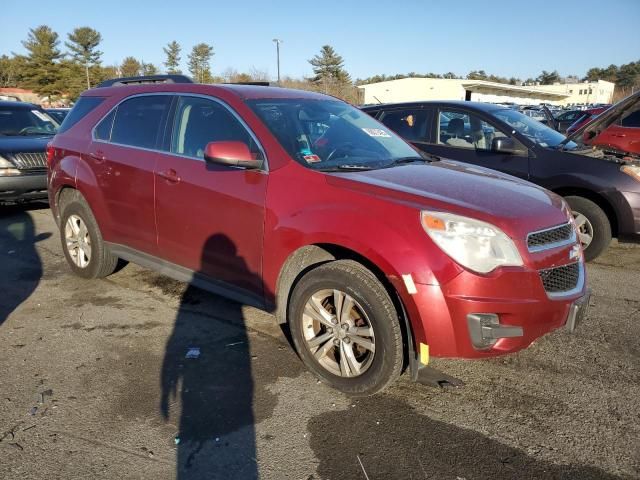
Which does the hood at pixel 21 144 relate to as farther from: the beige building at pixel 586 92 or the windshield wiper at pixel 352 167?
the beige building at pixel 586 92

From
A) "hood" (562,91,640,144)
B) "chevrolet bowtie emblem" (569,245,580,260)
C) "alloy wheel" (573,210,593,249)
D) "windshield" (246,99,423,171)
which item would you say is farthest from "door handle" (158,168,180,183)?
"hood" (562,91,640,144)

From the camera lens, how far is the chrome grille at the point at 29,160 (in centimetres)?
792

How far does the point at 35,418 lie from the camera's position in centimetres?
282

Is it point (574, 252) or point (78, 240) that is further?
point (78, 240)

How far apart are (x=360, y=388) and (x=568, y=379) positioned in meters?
1.38

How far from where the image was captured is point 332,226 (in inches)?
117

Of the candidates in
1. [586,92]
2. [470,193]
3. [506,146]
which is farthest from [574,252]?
[586,92]

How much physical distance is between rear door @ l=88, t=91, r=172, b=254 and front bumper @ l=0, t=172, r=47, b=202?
4011 millimetres

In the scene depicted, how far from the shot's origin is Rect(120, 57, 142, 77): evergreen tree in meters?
73.3

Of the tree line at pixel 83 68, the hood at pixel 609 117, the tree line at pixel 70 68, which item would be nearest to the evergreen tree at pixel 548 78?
the tree line at pixel 83 68

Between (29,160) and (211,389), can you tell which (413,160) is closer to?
(211,389)

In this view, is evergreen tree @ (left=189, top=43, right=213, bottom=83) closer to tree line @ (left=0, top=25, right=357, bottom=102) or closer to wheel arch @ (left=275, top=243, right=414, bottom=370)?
tree line @ (left=0, top=25, right=357, bottom=102)

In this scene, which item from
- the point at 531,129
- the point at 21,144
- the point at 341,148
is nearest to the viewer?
the point at 341,148

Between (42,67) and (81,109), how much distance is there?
72603 mm
